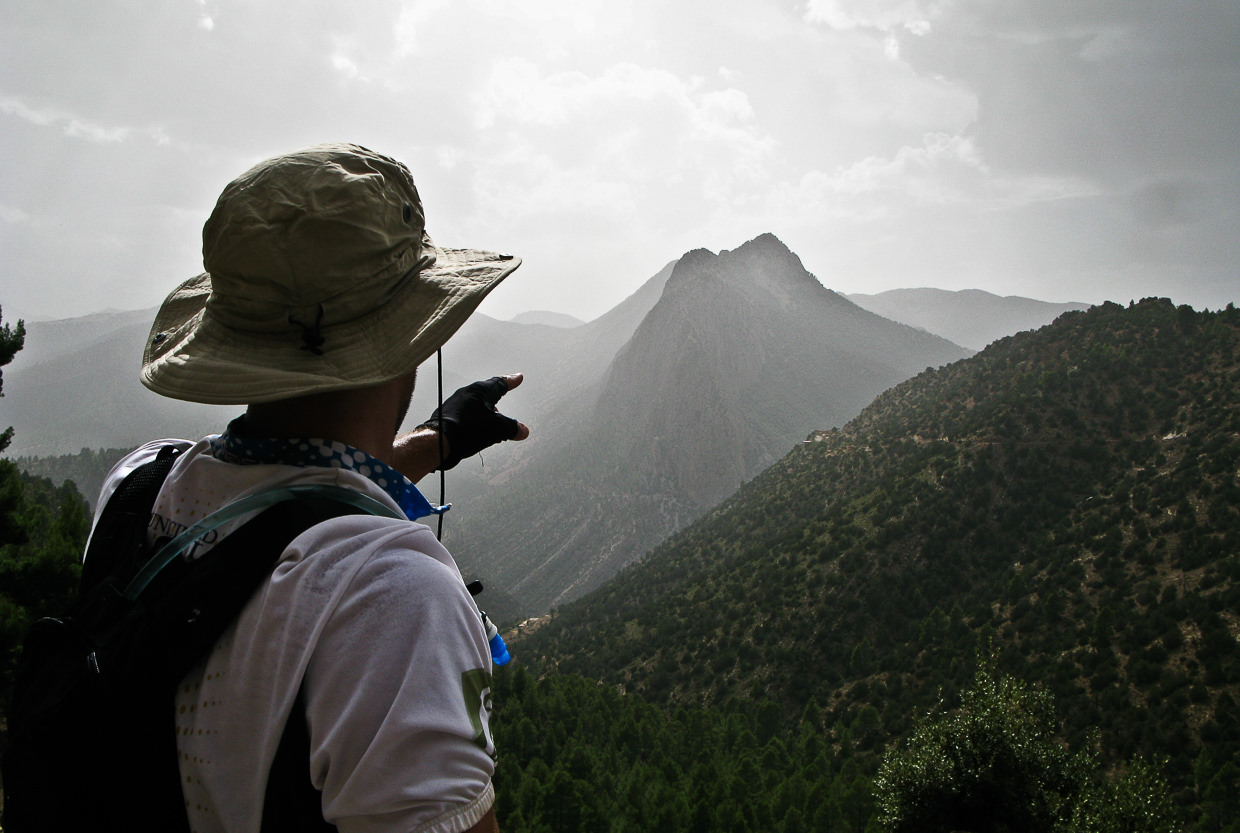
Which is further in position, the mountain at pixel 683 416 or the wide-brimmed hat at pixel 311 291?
the mountain at pixel 683 416

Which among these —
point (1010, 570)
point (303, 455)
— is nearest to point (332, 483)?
point (303, 455)

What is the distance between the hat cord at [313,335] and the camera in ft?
4.91

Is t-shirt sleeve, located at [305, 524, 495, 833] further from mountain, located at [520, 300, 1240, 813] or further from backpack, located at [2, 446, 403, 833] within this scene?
A: mountain, located at [520, 300, 1240, 813]

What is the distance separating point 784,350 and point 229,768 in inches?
5914

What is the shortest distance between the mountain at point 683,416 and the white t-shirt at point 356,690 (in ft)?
348

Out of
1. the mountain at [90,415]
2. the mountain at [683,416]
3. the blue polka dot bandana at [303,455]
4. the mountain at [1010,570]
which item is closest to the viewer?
the blue polka dot bandana at [303,455]

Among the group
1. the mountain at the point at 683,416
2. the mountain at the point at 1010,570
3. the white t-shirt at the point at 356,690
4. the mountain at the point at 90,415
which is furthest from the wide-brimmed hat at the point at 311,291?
the mountain at the point at 90,415

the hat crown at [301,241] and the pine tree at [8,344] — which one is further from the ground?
the hat crown at [301,241]

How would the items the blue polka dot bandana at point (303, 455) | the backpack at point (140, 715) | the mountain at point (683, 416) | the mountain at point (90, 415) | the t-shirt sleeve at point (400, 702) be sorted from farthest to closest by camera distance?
the mountain at point (90, 415), the mountain at point (683, 416), the blue polka dot bandana at point (303, 455), the backpack at point (140, 715), the t-shirt sleeve at point (400, 702)

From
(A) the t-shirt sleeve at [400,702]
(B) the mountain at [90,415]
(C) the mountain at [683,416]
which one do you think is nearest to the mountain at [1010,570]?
(A) the t-shirt sleeve at [400,702]

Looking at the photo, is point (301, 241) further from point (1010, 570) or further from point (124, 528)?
point (1010, 570)

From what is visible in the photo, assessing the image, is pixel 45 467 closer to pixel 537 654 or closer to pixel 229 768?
pixel 537 654

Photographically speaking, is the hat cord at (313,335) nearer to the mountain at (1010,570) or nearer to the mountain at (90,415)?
the mountain at (1010,570)

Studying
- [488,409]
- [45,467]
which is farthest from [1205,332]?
[45,467]
